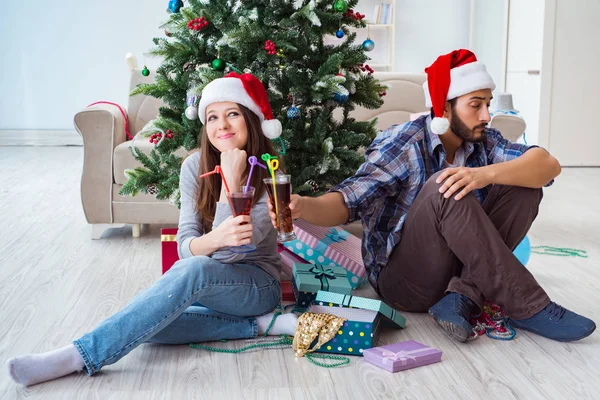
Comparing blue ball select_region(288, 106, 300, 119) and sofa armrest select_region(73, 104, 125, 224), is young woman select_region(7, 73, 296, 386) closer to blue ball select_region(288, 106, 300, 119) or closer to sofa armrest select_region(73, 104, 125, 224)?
blue ball select_region(288, 106, 300, 119)

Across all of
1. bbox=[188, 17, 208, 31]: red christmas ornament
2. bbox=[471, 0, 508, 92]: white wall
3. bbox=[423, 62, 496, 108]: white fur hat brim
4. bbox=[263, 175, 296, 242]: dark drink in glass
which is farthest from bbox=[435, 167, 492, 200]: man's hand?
bbox=[471, 0, 508, 92]: white wall

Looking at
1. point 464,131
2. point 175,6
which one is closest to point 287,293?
point 464,131

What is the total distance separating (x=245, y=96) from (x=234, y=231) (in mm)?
484

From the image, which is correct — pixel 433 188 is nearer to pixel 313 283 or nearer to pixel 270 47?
pixel 313 283

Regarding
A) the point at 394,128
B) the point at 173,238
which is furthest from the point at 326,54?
the point at 173,238

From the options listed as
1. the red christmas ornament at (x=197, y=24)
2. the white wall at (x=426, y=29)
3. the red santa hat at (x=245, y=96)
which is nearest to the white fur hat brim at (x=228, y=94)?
the red santa hat at (x=245, y=96)

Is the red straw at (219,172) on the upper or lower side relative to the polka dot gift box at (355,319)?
upper

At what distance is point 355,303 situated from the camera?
231 centimetres

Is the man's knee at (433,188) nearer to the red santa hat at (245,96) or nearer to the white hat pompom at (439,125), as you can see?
the white hat pompom at (439,125)

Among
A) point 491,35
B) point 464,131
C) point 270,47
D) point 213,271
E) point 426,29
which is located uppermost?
point 426,29

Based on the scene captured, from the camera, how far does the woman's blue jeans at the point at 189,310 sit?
1991 mm

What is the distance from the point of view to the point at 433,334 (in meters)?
2.40

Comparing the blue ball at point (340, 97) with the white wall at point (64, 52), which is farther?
the white wall at point (64, 52)

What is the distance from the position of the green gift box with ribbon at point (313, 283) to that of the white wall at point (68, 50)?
224 inches
